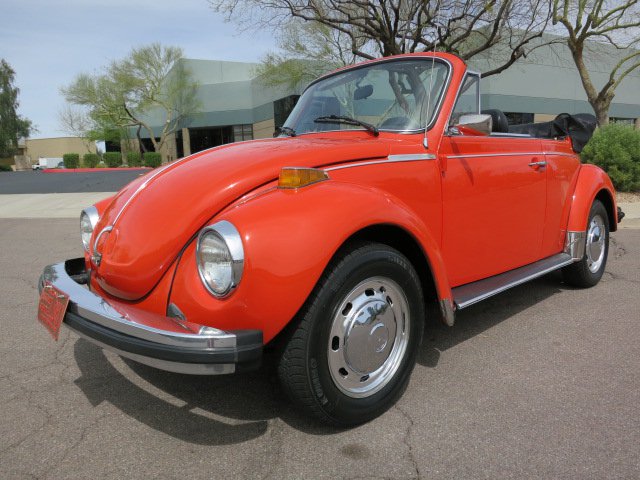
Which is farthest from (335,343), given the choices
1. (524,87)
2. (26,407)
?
(524,87)

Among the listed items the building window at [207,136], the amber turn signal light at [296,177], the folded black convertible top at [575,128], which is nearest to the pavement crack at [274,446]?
the amber turn signal light at [296,177]

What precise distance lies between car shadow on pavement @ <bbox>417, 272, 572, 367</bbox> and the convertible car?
1.57ft

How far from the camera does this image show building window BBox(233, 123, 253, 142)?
37.4m

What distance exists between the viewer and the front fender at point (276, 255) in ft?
6.04

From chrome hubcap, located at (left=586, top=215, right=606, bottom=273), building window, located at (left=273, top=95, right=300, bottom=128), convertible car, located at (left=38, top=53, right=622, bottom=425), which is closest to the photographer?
convertible car, located at (left=38, top=53, right=622, bottom=425)

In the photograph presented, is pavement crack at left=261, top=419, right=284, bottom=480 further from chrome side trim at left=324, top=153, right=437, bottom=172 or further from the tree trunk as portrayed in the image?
the tree trunk

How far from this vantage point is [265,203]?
1.98 meters

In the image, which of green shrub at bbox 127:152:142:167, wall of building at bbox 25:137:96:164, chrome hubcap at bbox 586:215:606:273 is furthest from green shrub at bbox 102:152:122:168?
wall of building at bbox 25:137:96:164

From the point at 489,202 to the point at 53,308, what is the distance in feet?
8.34

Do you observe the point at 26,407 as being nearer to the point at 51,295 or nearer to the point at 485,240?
the point at 51,295

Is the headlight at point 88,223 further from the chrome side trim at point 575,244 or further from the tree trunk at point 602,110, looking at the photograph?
the tree trunk at point 602,110

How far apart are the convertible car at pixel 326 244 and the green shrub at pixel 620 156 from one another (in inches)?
338

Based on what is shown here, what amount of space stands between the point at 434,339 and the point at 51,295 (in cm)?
234

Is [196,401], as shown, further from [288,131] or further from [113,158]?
[113,158]
